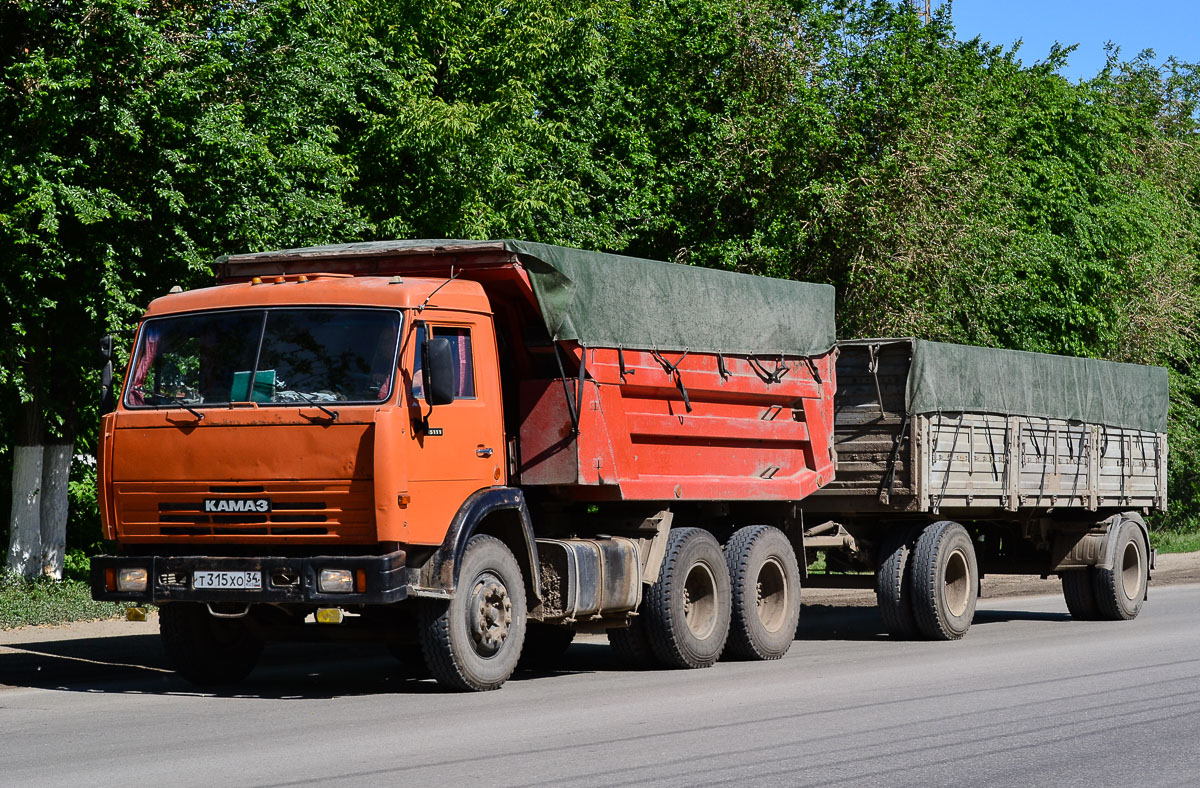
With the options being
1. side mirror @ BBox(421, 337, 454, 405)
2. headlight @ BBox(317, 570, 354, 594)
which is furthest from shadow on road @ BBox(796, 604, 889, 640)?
headlight @ BBox(317, 570, 354, 594)

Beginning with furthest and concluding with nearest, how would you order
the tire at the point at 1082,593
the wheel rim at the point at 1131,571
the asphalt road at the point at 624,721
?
the wheel rim at the point at 1131,571
the tire at the point at 1082,593
the asphalt road at the point at 624,721

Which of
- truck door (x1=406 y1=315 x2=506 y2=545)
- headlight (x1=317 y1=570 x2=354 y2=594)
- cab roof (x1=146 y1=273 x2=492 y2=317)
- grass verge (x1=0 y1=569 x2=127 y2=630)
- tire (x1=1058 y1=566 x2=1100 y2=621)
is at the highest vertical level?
cab roof (x1=146 y1=273 x2=492 y2=317)

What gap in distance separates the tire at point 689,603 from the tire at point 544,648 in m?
1.10

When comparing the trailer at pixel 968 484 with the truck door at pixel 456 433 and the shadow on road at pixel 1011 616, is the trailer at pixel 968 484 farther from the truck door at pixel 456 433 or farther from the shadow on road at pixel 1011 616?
the truck door at pixel 456 433

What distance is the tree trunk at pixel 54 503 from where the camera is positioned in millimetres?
18750

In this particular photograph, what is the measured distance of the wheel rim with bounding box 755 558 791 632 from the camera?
13.7m

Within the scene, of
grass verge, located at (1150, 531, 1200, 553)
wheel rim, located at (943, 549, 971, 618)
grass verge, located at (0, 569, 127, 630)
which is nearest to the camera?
grass verge, located at (0, 569, 127, 630)

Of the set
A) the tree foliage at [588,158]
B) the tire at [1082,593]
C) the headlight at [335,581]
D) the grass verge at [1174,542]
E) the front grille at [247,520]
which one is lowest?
the grass verge at [1174,542]

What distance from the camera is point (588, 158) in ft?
78.8

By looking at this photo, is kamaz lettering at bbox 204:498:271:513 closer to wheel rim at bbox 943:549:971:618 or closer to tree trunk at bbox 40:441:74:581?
wheel rim at bbox 943:549:971:618

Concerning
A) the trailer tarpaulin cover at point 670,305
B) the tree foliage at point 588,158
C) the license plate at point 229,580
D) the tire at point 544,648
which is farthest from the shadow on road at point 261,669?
the tree foliage at point 588,158

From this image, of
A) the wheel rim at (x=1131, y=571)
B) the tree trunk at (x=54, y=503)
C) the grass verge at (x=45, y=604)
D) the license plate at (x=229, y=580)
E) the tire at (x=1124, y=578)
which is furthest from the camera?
the tree trunk at (x=54, y=503)

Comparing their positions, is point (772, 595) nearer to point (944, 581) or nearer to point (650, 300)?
point (944, 581)

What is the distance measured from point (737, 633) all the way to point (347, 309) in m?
4.79
